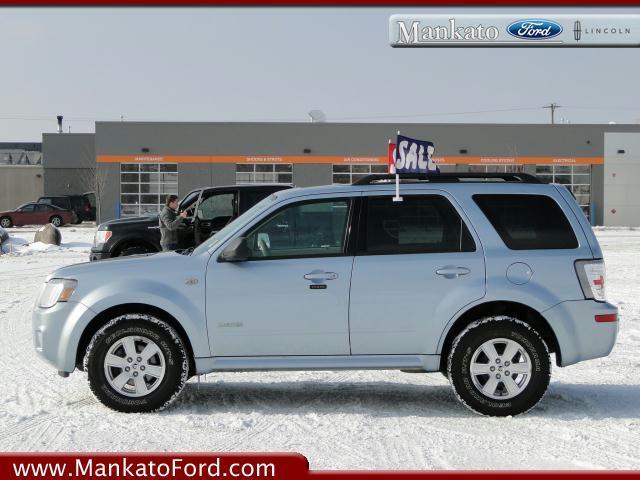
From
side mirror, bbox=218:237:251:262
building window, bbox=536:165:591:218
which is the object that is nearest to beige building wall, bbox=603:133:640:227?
building window, bbox=536:165:591:218

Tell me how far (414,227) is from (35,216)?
4453cm

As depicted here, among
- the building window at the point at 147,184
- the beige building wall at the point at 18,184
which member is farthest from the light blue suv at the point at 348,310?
the beige building wall at the point at 18,184

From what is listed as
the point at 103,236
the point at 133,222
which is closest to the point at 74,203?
the point at 133,222

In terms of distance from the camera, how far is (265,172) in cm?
5094

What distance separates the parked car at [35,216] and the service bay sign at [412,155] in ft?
137

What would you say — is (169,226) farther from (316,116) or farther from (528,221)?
(316,116)

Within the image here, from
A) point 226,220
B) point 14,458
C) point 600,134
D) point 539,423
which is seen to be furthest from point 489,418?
point 600,134

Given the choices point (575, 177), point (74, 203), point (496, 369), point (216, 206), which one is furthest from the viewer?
point (74, 203)

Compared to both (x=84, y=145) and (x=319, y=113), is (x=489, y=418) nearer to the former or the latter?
(x=319, y=113)

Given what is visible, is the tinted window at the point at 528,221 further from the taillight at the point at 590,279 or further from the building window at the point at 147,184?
the building window at the point at 147,184

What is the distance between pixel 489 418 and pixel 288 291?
185cm

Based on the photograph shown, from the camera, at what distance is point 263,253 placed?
23.3 feet

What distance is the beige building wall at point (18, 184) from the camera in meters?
64.3

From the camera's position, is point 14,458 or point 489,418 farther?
point 489,418
